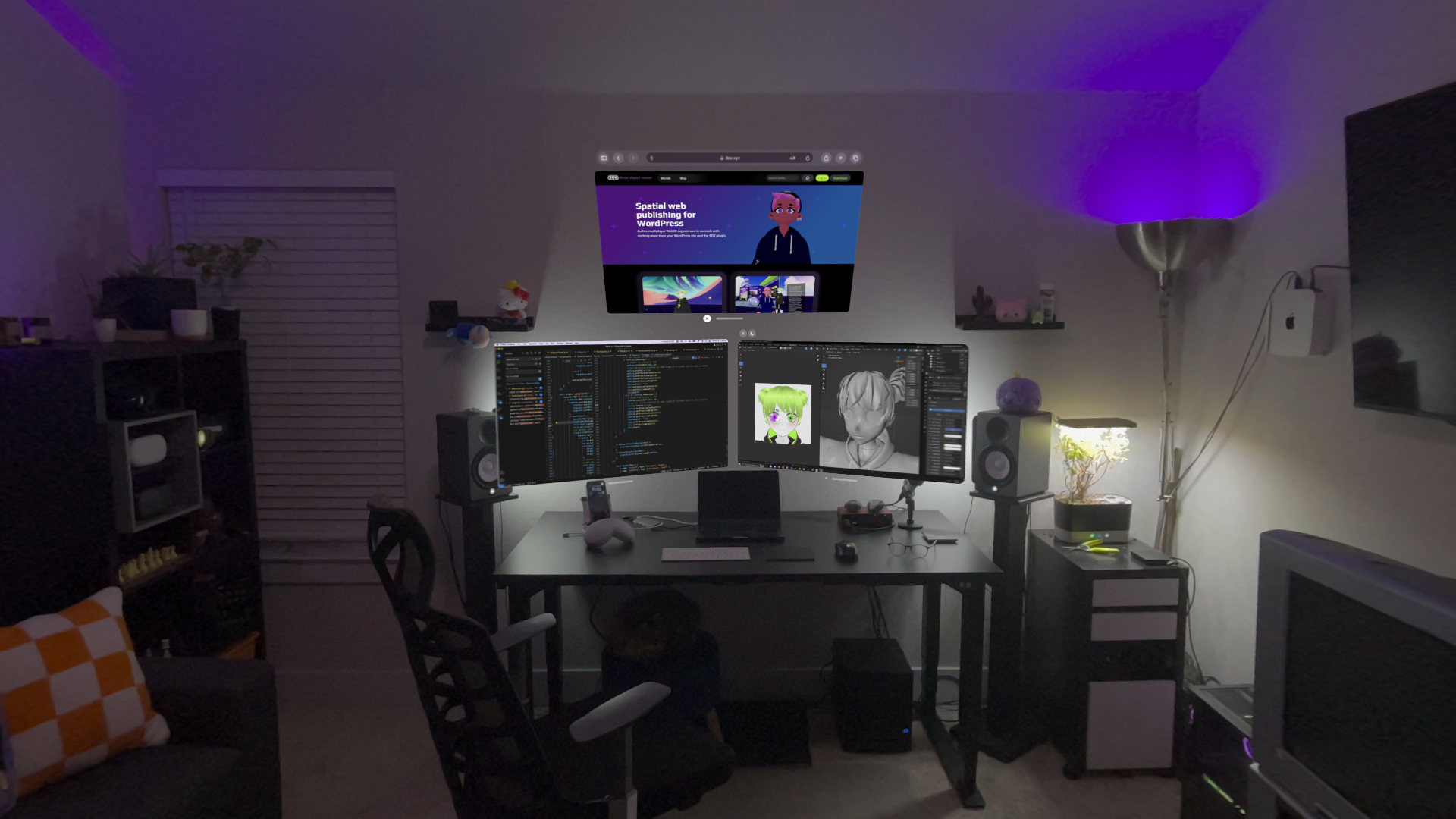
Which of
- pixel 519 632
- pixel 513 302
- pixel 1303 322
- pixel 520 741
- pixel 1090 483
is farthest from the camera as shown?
pixel 1090 483

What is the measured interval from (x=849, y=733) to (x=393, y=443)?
206 cm

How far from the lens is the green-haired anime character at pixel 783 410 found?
2.78 meters

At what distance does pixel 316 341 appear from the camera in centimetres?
304

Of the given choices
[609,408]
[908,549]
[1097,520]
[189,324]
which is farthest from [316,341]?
[1097,520]

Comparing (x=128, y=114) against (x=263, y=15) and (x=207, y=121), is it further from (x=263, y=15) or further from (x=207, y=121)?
(x=263, y=15)

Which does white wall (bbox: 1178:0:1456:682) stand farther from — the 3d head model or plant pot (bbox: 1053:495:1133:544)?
the 3d head model

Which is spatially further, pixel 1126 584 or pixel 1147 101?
pixel 1147 101

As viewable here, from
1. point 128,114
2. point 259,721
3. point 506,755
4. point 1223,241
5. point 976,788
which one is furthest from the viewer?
point 128,114

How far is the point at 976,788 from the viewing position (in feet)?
8.28

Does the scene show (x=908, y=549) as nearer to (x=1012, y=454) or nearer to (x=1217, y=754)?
(x=1012, y=454)

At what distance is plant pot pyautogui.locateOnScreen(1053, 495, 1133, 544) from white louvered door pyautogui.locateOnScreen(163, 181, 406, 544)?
100 inches

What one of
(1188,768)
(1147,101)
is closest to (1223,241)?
(1147,101)

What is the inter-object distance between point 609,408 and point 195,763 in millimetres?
1496

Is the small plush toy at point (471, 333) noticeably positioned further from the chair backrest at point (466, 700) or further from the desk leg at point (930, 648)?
the desk leg at point (930, 648)
